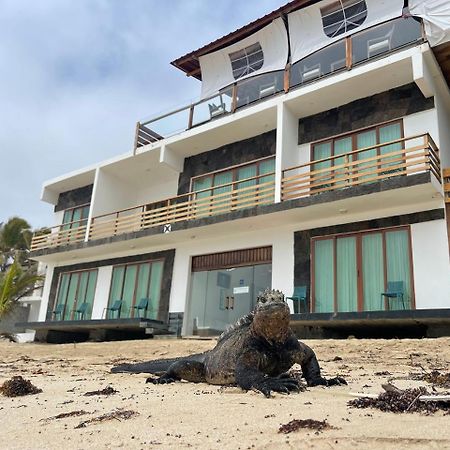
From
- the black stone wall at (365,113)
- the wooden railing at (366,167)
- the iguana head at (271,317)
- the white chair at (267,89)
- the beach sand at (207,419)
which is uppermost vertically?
the white chair at (267,89)

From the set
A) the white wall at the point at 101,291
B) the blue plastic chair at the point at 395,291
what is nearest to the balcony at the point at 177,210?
the white wall at the point at 101,291

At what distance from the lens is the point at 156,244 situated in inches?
716

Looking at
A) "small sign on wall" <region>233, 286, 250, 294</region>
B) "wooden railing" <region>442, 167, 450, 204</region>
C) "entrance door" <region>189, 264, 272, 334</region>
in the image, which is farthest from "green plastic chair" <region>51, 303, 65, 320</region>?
"wooden railing" <region>442, 167, 450, 204</region>

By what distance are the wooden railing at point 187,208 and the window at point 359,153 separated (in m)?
1.67

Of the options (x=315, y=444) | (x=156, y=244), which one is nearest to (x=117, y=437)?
(x=315, y=444)

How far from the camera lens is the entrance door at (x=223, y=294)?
15031mm

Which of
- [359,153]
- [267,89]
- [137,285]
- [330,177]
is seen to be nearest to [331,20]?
[267,89]

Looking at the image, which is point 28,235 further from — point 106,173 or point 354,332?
point 354,332

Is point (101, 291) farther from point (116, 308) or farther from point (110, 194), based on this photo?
point (110, 194)

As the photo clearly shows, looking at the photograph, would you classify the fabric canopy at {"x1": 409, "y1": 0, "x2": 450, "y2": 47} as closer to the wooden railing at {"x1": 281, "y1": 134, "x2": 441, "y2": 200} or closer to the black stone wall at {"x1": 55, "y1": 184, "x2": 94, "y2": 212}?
the wooden railing at {"x1": 281, "y1": 134, "x2": 441, "y2": 200}

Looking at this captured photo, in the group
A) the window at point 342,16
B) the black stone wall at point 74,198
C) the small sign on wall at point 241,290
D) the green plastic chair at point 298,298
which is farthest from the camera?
the black stone wall at point 74,198

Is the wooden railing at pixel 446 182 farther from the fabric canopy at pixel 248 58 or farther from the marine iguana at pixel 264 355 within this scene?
the marine iguana at pixel 264 355

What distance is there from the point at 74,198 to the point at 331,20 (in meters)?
14.7

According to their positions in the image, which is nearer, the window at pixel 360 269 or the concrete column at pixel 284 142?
the window at pixel 360 269
